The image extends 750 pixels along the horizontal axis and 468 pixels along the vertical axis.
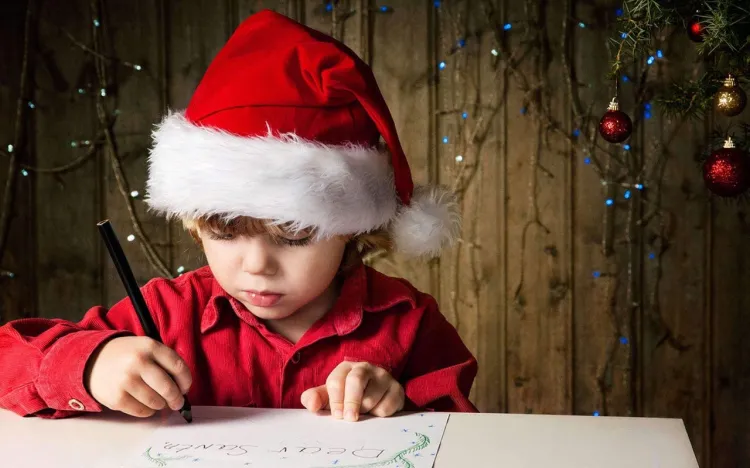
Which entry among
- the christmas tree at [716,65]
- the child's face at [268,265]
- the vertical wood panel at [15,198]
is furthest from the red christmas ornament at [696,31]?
the vertical wood panel at [15,198]

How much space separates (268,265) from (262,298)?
0.04 m

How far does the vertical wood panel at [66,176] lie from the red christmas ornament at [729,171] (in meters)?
1.75

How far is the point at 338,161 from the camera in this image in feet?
2.99

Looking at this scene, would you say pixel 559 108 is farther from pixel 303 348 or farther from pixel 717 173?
pixel 303 348

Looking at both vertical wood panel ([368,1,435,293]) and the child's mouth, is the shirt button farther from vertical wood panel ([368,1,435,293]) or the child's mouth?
vertical wood panel ([368,1,435,293])

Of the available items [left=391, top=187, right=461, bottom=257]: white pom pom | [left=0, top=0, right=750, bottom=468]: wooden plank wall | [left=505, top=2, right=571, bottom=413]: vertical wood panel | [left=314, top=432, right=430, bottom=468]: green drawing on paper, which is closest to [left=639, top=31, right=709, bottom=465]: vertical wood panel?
[left=0, top=0, right=750, bottom=468]: wooden plank wall

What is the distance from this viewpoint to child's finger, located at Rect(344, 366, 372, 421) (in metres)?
0.80

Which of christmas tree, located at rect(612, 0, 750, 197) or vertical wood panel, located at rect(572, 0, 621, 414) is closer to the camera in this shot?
christmas tree, located at rect(612, 0, 750, 197)

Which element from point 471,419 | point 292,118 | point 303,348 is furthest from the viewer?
point 303,348

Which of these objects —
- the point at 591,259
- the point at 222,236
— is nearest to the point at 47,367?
the point at 222,236

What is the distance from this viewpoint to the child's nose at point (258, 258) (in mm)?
872

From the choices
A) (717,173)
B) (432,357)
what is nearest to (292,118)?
(432,357)

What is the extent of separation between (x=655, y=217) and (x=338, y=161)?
5.13 ft

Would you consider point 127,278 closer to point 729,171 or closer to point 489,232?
point 729,171
